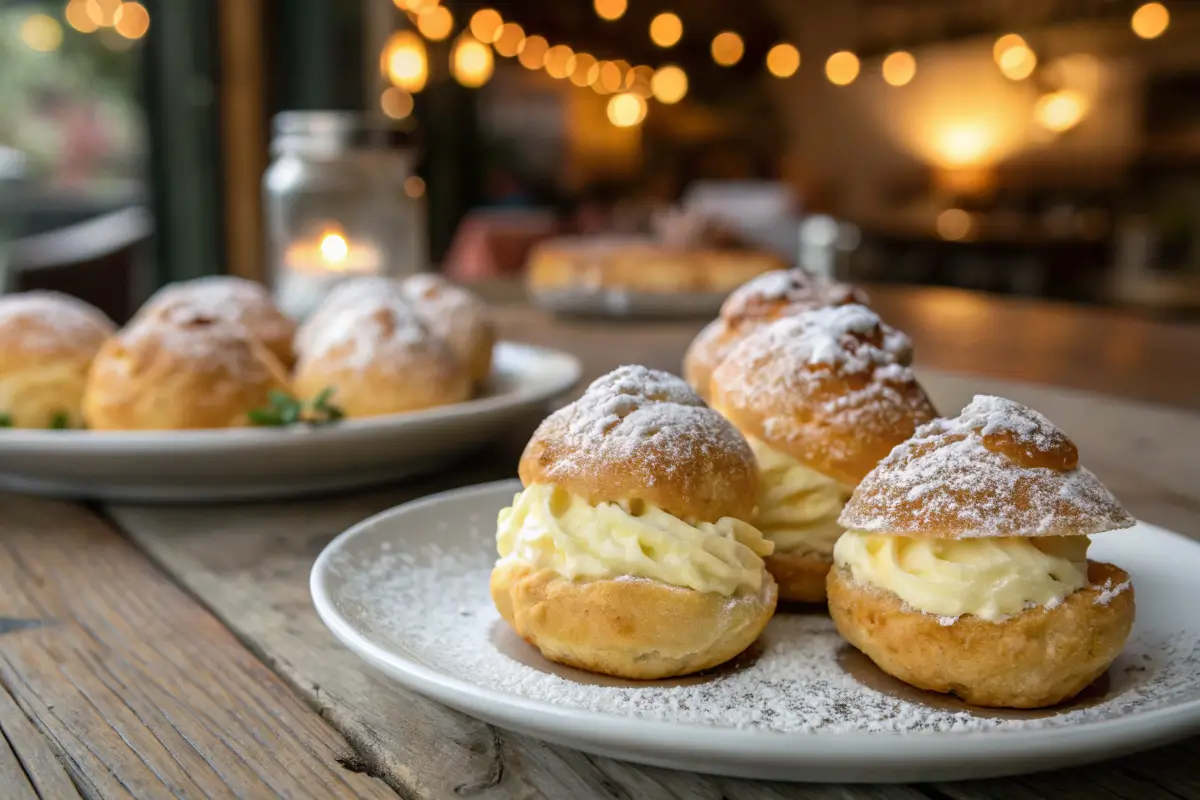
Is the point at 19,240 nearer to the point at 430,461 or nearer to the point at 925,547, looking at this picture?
the point at 430,461

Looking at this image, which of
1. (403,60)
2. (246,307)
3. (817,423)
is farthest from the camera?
(403,60)

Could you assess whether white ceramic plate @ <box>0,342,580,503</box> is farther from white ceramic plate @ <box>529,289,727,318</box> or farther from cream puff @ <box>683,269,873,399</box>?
white ceramic plate @ <box>529,289,727,318</box>

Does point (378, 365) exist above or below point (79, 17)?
below

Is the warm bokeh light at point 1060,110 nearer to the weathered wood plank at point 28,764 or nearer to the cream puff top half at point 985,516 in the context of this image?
the cream puff top half at point 985,516

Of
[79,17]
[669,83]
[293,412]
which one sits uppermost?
[79,17]

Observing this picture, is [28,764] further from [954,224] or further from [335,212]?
[954,224]

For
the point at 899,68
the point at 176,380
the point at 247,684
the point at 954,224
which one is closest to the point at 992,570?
the point at 247,684
